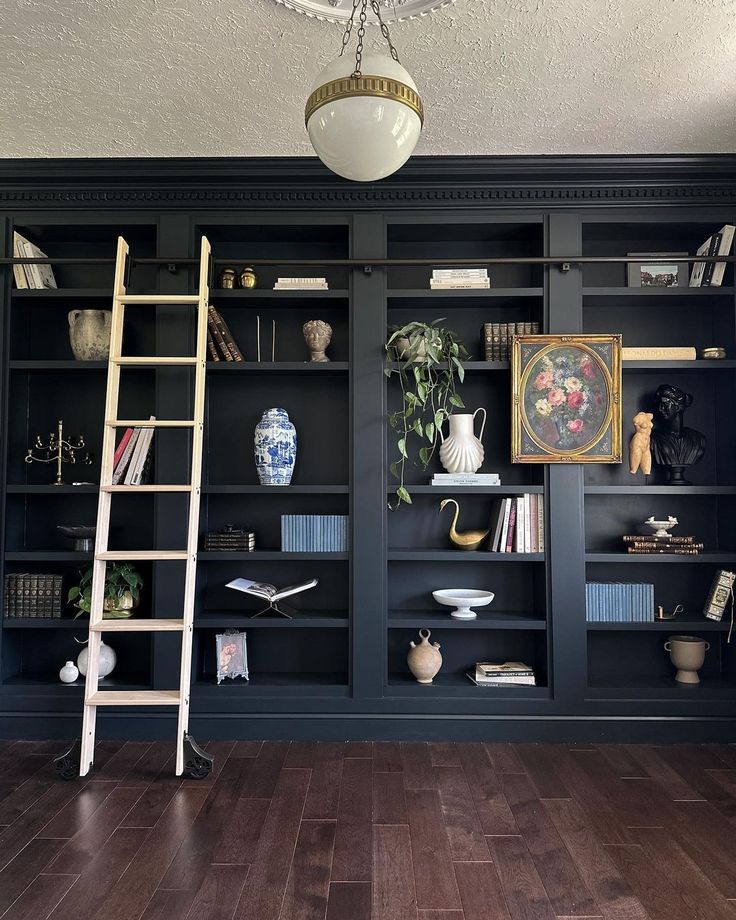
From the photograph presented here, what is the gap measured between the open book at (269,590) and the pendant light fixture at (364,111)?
7.00 feet

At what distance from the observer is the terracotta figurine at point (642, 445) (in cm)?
341

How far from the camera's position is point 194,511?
3.00 meters

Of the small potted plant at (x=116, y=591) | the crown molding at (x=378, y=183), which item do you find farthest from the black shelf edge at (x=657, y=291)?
the small potted plant at (x=116, y=591)

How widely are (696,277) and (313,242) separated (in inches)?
81.4

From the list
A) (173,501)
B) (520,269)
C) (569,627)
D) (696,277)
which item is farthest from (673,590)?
(173,501)

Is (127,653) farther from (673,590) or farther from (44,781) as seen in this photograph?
(673,590)

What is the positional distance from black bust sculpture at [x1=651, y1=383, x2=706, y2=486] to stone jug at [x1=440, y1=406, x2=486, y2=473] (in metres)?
0.96

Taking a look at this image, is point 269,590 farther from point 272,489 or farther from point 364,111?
point 364,111

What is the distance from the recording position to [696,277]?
3.41 meters

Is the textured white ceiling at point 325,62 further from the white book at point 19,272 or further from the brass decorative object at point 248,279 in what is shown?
the brass decorative object at point 248,279

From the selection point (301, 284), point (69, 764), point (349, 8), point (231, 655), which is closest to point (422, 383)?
point (301, 284)

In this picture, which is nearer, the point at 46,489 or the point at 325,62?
the point at 325,62

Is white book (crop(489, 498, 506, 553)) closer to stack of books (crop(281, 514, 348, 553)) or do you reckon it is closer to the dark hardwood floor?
stack of books (crop(281, 514, 348, 553))

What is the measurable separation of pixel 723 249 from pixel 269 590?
2.90m
